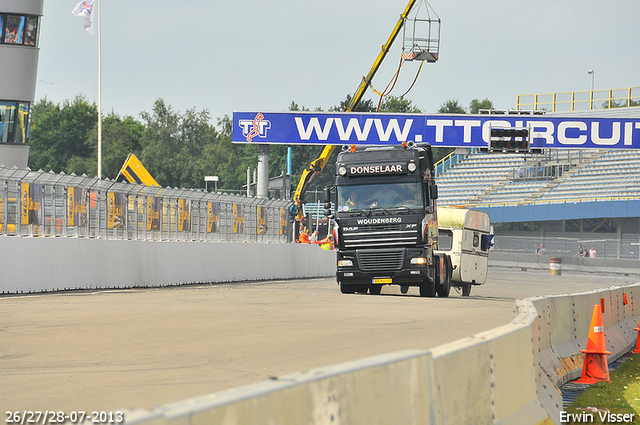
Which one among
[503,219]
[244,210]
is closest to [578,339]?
[244,210]

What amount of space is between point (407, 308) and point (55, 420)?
40.1 feet

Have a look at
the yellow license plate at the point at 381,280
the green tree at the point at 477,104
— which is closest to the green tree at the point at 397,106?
the green tree at the point at 477,104

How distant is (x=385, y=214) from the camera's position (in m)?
21.6

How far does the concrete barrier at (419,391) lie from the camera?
Result: 320 centimetres

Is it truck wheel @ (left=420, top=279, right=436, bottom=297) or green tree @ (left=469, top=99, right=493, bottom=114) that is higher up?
green tree @ (left=469, top=99, right=493, bottom=114)

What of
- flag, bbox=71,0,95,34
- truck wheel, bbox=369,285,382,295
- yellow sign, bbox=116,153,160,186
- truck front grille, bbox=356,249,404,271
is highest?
flag, bbox=71,0,95,34

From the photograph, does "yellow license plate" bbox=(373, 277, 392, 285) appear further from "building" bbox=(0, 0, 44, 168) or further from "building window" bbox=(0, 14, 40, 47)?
"building window" bbox=(0, 14, 40, 47)

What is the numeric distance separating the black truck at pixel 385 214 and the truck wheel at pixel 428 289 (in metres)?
0.25

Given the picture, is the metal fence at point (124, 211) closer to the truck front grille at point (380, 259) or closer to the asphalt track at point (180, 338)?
the asphalt track at point (180, 338)

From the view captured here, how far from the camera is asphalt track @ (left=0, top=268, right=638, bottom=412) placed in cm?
775

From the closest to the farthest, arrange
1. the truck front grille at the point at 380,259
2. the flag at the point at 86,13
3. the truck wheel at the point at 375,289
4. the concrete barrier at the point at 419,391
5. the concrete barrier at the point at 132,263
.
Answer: the concrete barrier at the point at 419,391 → the concrete barrier at the point at 132,263 → the truck front grille at the point at 380,259 → the truck wheel at the point at 375,289 → the flag at the point at 86,13

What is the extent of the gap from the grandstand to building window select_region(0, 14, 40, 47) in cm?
2769

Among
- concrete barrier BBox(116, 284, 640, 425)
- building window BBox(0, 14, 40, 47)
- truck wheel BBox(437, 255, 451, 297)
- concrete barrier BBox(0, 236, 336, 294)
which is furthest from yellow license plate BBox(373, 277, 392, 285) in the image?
building window BBox(0, 14, 40, 47)

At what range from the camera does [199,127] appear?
5074 inches
